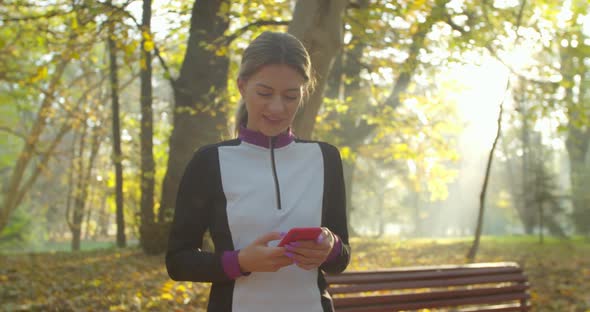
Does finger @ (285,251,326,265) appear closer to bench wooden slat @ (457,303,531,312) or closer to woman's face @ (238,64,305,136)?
woman's face @ (238,64,305,136)

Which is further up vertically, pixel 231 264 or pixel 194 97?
pixel 194 97

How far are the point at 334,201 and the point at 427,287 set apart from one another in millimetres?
2922

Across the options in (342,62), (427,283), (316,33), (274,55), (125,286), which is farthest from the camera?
(342,62)

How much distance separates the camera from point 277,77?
6.49 feet

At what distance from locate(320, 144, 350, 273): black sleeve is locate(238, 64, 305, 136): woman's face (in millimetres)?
229

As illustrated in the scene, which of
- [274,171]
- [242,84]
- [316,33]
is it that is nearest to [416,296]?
[316,33]

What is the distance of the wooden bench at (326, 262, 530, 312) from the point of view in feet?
14.0

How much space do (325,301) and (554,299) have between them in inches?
298

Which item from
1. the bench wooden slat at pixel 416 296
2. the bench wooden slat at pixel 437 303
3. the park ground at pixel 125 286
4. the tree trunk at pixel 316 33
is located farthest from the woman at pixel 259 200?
the park ground at pixel 125 286

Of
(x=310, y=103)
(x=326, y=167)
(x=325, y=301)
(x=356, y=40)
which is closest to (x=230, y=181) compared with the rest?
(x=326, y=167)

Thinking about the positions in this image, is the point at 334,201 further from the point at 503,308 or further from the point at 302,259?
the point at 503,308

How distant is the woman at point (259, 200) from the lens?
194 centimetres

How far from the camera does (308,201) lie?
6.64 feet

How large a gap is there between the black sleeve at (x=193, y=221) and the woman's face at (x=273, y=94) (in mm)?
213
